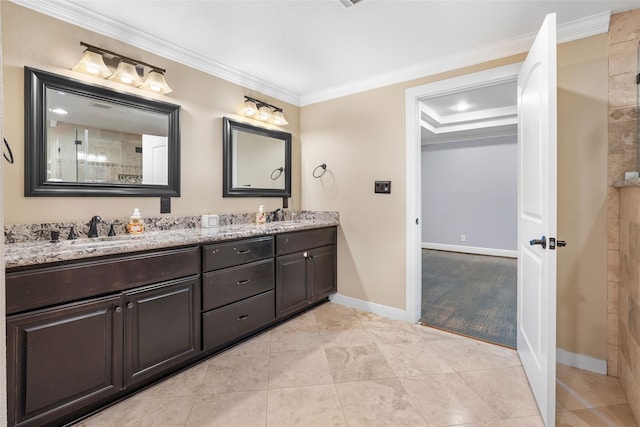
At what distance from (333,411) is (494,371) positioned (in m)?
1.13

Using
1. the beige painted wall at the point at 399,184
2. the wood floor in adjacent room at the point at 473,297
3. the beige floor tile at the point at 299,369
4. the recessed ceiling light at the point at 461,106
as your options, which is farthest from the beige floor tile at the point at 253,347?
the recessed ceiling light at the point at 461,106

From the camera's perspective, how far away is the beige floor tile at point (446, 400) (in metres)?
1.61

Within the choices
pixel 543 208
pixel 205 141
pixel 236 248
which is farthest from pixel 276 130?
pixel 543 208

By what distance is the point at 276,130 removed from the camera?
3254 mm

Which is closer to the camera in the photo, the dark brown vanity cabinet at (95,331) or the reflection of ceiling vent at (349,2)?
the dark brown vanity cabinet at (95,331)

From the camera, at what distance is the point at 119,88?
6.95 feet

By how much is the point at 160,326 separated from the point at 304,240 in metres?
1.38

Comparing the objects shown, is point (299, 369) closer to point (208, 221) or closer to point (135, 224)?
point (208, 221)

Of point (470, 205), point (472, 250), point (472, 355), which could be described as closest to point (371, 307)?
point (472, 355)

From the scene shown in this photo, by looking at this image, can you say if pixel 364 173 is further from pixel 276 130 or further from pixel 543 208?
pixel 543 208

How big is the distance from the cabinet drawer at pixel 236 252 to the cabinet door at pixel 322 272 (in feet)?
1.99

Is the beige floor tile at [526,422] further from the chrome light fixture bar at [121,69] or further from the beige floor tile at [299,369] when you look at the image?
the chrome light fixture bar at [121,69]

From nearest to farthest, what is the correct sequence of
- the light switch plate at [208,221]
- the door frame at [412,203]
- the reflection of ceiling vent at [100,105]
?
1. the reflection of ceiling vent at [100,105]
2. the light switch plate at [208,221]
3. the door frame at [412,203]

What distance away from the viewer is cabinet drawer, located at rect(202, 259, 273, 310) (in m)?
2.10
